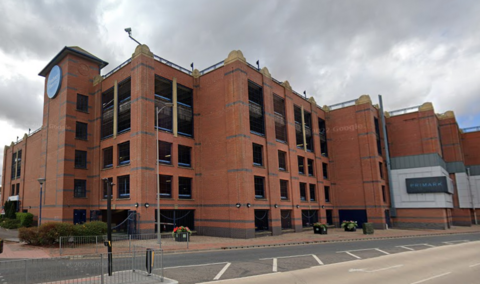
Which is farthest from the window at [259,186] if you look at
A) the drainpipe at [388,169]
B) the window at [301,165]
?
the drainpipe at [388,169]

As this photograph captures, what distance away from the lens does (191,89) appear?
36750mm

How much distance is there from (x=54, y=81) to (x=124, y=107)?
1361 cm

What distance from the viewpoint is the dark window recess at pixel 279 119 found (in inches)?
1570

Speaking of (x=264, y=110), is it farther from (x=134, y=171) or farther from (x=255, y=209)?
(x=134, y=171)

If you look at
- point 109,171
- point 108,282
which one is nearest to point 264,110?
point 109,171

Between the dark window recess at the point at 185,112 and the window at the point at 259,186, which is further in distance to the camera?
the dark window recess at the point at 185,112

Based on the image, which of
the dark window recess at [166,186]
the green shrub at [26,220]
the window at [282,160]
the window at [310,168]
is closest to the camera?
the dark window recess at [166,186]

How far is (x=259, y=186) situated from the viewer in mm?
34719

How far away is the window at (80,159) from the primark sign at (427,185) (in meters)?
43.8

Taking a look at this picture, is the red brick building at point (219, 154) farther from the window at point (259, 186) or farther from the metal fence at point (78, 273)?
the metal fence at point (78, 273)

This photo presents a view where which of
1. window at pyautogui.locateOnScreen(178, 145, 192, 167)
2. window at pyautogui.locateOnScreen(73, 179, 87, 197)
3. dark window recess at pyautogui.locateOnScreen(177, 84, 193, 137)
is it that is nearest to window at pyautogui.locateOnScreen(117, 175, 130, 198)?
window at pyautogui.locateOnScreen(178, 145, 192, 167)

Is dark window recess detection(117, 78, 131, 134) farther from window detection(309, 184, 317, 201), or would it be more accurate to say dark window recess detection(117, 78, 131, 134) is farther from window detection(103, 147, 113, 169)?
window detection(309, 184, 317, 201)

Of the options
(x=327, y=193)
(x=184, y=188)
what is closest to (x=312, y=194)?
(x=327, y=193)

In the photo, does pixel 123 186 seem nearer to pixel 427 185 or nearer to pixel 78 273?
pixel 78 273
